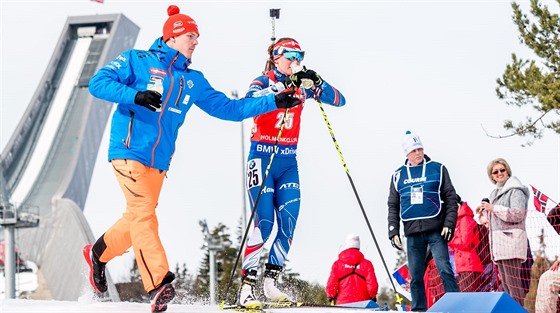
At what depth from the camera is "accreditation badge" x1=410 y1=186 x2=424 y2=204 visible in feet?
23.1

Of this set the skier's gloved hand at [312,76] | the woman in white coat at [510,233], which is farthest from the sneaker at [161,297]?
the woman in white coat at [510,233]

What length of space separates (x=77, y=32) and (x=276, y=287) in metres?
58.0

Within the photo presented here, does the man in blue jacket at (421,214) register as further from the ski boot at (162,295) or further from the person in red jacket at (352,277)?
the ski boot at (162,295)

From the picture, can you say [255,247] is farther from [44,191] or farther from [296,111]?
[44,191]

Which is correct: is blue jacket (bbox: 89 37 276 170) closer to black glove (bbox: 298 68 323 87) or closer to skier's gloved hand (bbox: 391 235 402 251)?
black glove (bbox: 298 68 323 87)

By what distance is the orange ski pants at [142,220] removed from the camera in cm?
520

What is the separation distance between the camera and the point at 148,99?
524 centimetres

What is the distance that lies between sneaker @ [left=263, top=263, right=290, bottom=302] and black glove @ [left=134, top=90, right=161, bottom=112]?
187 centimetres

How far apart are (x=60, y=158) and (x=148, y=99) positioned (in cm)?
5142

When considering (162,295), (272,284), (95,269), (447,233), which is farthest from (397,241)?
(162,295)

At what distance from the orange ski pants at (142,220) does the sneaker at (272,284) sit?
130 centimetres

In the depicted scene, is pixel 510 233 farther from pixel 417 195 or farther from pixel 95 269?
pixel 95 269

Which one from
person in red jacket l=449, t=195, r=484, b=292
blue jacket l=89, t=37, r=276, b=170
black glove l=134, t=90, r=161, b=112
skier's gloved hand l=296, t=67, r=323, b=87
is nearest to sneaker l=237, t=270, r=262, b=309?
blue jacket l=89, t=37, r=276, b=170

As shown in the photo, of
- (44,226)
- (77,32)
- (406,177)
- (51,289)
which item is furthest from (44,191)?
(406,177)
